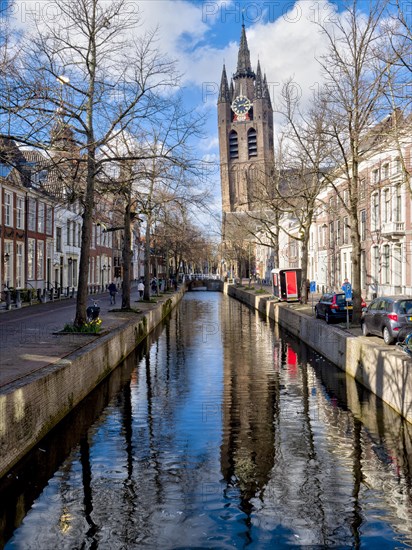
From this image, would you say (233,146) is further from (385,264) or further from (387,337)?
(387,337)

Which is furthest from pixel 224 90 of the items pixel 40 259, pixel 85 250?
pixel 85 250

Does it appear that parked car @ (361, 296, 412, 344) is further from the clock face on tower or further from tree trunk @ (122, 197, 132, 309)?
the clock face on tower

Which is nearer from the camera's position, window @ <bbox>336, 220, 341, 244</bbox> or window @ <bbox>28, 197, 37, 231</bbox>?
window @ <bbox>28, 197, 37, 231</bbox>

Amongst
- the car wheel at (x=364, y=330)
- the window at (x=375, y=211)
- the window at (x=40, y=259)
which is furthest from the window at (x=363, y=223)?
the window at (x=40, y=259)

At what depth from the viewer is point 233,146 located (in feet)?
416

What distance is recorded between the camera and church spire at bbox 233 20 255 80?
422 feet

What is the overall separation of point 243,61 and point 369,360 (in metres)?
130

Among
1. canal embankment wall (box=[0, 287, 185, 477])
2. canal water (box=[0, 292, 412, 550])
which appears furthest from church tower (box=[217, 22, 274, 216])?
canal water (box=[0, 292, 412, 550])

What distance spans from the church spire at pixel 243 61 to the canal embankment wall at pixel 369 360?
117 metres

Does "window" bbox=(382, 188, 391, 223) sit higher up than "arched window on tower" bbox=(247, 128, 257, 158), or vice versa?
"arched window on tower" bbox=(247, 128, 257, 158)

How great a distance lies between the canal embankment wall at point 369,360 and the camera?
10.4 metres

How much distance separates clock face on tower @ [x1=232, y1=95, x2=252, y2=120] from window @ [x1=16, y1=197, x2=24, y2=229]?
320 feet

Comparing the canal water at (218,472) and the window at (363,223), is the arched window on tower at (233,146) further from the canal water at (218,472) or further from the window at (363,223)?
the canal water at (218,472)

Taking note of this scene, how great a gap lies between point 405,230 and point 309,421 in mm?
22609
